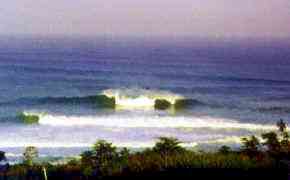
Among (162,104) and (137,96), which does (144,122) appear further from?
(137,96)

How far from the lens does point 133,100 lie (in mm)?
35562

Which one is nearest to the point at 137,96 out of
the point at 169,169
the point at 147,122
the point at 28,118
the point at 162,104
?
the point at 162,104

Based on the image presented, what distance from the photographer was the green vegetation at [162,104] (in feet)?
113

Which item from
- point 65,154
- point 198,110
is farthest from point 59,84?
point 65,154

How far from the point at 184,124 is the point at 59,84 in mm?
15698

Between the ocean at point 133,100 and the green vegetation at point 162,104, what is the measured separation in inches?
10.9

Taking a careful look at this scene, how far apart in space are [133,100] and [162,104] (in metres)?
1.68

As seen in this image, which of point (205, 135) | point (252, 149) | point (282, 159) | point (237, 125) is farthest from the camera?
point (237, 125)

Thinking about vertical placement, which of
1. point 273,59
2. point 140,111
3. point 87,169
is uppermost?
point 273,59

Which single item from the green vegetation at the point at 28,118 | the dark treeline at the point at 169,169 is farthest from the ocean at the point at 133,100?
the dark treeline at the point at 169,169

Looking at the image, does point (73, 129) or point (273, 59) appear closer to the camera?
point (73, 129)

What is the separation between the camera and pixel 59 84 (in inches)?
1655

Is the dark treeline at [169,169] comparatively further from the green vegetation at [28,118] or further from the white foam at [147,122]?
the green vegetation at [28,118]

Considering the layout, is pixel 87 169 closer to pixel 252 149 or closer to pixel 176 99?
pixel 252 149
